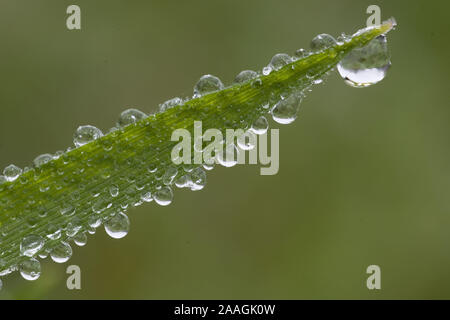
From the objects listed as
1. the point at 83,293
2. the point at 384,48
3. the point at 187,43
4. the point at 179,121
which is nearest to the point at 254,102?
the point at 179,121

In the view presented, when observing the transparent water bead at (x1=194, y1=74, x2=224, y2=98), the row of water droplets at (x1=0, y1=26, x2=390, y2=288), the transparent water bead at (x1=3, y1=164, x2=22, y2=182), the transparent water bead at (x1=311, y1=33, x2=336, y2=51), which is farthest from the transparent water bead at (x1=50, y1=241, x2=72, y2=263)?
the transparent water bead at (x1=311, y1=33, x2=336, y2=51)

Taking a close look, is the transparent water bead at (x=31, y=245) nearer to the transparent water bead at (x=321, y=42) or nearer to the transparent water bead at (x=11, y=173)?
the transparent water bead at (x=11, y=173)

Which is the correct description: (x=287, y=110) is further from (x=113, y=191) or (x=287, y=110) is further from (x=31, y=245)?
(x=31, y=245)

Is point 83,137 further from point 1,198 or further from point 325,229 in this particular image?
point 325,229

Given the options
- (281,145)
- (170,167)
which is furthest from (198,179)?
(281,145)

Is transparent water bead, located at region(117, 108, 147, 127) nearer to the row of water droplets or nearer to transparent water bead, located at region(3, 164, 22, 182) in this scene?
the row of water droplets

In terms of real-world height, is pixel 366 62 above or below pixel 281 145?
below

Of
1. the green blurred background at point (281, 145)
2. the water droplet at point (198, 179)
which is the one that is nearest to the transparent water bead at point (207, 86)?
the water droplet at point (198, 179)

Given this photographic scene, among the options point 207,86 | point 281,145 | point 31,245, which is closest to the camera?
point 31,245
